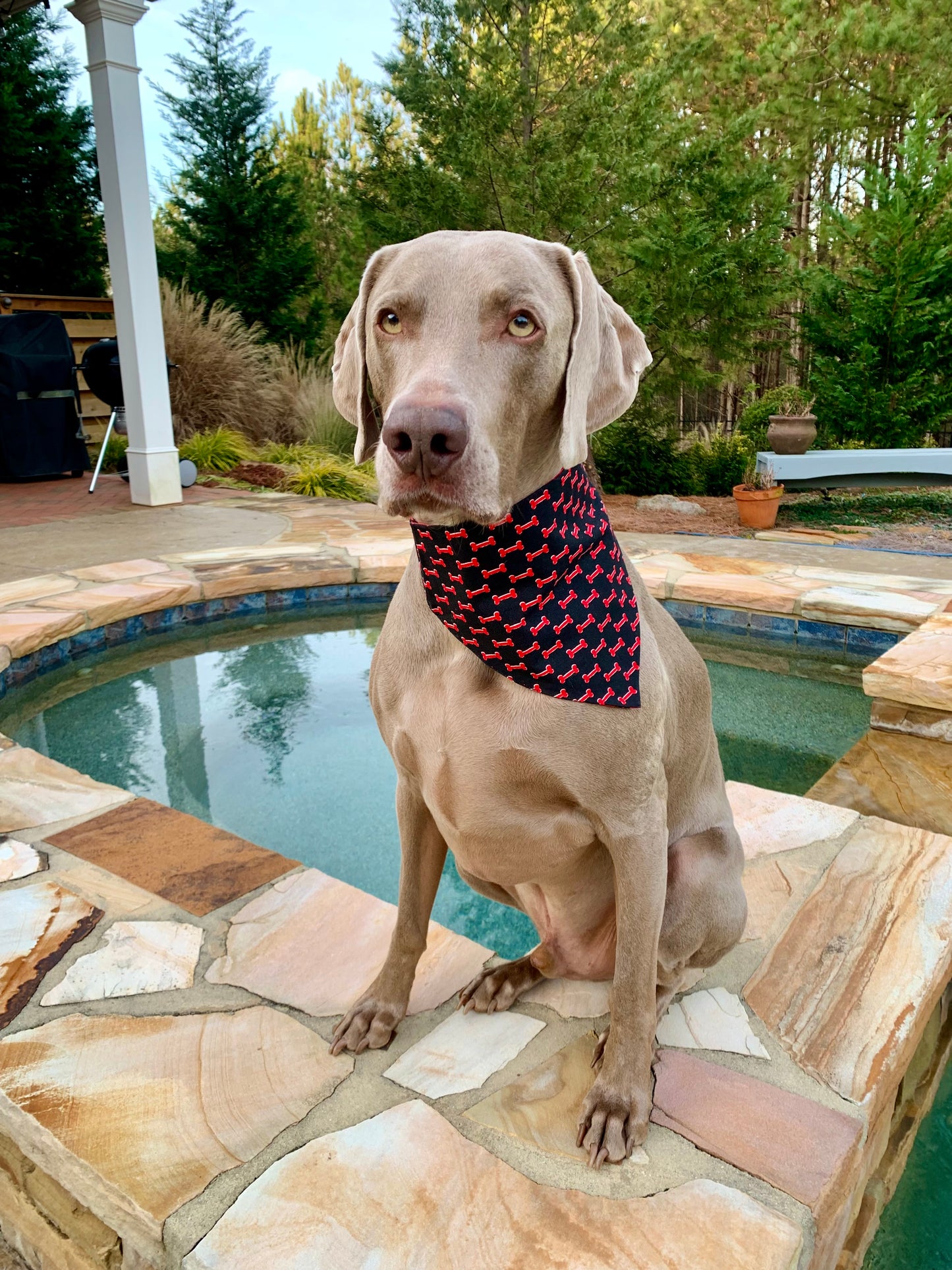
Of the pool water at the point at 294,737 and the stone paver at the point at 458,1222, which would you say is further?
the pool water at the point at 294,737

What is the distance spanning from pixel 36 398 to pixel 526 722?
7886mm

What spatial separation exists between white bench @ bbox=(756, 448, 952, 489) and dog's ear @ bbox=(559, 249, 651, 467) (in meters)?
6.53

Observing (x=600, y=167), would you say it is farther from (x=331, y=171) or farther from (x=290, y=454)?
(x=331, y=171)

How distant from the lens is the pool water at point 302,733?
8.73ft

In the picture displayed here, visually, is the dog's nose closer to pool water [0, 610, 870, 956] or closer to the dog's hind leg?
the dog's hind leg

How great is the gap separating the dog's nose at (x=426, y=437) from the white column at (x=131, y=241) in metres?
6.40

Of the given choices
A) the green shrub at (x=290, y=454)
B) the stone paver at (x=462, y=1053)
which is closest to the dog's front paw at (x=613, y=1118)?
the stone paver at (x=462, y=1053)

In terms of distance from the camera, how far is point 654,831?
134cm

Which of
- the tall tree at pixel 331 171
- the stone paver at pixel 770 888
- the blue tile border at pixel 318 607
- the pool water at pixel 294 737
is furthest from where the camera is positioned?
the tall tree at pixel 331 171

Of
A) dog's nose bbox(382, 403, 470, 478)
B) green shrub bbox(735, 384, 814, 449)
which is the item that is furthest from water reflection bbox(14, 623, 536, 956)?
green shrub bbox(735, 384, 814, 449)

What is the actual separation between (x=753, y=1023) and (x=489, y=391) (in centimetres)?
120

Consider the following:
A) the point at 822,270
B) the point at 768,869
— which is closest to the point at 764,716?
the point at 768,869

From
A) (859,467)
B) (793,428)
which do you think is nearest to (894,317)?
(859,467)

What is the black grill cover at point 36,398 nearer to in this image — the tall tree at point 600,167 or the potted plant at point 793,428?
the tall tree at point 600,167
